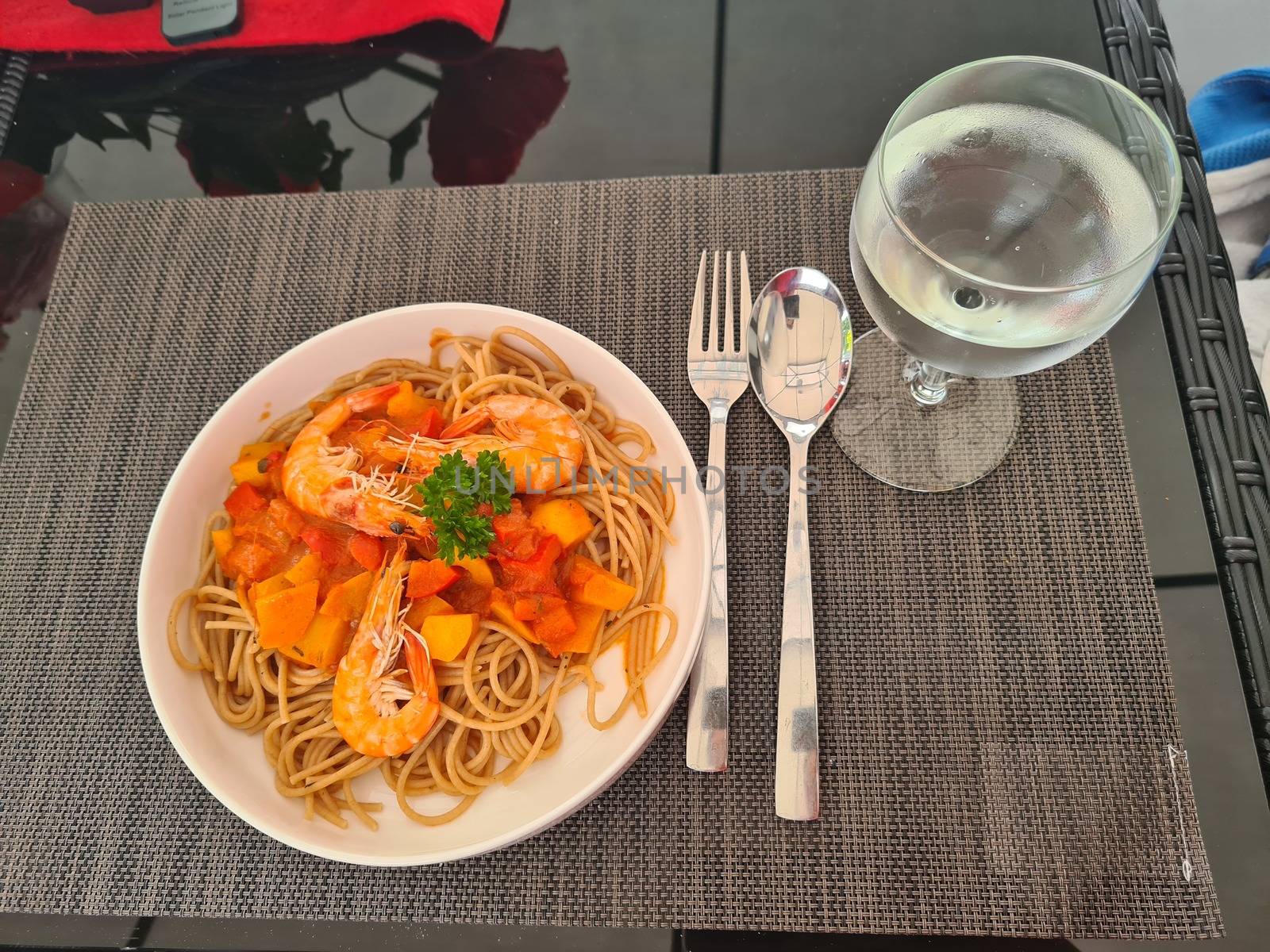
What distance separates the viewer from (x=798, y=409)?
4.77ft

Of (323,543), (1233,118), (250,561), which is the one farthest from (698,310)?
(1233,118)

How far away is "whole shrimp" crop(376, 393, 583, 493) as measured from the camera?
4.38 ft

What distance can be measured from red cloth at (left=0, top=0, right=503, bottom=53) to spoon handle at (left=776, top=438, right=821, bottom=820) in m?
1.49

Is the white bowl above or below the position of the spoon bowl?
below

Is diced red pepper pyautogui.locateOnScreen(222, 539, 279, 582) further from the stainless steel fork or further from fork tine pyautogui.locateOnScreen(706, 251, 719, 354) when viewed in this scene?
fork tine pyautogui.locateOnScreen(706, 251, 719, 354)

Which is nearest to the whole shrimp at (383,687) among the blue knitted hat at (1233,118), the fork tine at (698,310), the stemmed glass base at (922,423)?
the fork tine at (698,310)

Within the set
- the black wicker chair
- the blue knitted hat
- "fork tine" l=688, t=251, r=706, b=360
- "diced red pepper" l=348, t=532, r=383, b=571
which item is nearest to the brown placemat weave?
"fork tine" l=688, t=251, r=706, b=360

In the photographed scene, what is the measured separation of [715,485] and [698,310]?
38 centimetres

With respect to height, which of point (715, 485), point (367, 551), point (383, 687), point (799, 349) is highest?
point (799, 349)

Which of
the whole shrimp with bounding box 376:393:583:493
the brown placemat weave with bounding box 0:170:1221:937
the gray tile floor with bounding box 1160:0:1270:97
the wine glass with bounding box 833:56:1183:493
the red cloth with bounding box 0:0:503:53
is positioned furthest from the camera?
the gray tile floor with bounding box 1160:0:1270:97

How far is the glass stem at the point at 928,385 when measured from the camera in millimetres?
1467

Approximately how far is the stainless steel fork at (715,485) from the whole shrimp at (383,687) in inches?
17.1

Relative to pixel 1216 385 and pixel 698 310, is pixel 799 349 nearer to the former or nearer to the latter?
pixel 698 310

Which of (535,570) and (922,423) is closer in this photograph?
(535,570)
